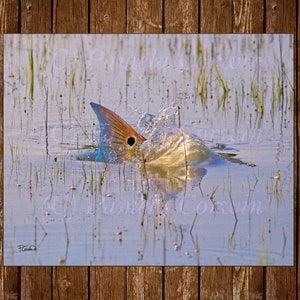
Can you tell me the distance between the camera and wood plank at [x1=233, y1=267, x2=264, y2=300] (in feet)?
4.45

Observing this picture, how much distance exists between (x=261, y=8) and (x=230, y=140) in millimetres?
353

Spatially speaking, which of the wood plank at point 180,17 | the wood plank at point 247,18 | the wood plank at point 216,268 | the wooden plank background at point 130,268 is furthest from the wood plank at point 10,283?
the wood plank at point 247,18

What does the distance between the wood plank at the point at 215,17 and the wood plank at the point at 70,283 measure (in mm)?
700

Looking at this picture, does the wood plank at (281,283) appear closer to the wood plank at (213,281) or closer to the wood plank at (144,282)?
the wood plank at (213,281)

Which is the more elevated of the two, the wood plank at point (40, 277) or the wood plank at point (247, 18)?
the wood plank at point (247, 18)

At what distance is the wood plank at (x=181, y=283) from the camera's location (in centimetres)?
135

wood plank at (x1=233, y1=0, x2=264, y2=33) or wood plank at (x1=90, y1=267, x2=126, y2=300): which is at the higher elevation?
wood plank at (x1=233, y1=0, x2=264, y2=33)

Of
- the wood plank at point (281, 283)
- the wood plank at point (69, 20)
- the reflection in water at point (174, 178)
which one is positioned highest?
the wood plank at point (69, 20)

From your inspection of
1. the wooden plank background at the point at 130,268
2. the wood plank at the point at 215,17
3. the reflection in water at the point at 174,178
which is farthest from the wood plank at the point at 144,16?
the reflection in water at the point at 174,178

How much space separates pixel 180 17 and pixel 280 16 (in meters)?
0.26

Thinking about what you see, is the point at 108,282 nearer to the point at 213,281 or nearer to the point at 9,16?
the point at 213,281

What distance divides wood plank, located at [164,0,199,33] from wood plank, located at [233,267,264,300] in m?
0.63

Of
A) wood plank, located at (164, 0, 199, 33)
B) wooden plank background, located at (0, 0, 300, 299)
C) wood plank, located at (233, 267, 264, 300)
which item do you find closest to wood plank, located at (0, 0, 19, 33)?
wooden plank background, located at (0, 0, 300, 299)

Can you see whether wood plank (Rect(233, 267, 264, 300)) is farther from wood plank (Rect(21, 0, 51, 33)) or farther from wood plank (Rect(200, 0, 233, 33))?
wood plank (Rect(21, 0, 51, 33))
